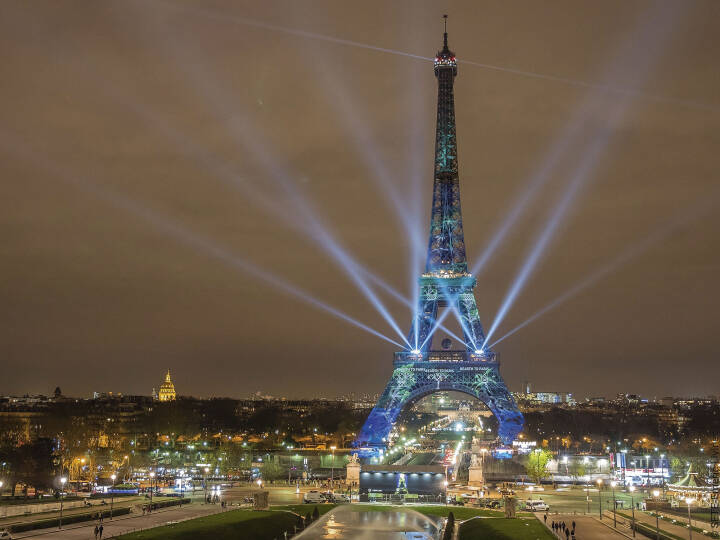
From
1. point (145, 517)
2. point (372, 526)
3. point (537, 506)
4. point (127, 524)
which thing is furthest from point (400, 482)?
point (127, 524)

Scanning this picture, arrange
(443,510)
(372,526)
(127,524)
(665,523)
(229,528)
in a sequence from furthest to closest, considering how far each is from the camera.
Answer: (443,510) < (665,523) < (372,526) < (127,524) < (229,528)

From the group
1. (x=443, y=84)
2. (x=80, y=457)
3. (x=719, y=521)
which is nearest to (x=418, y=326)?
(x=443, y=84)

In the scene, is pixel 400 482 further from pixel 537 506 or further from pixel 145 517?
pixel 145 517

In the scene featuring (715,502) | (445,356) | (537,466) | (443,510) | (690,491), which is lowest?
(443,510)

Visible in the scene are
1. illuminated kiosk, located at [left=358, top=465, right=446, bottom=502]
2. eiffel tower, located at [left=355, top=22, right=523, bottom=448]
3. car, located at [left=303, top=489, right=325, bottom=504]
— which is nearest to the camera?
car, located at [left=303, top=489, right=325, bottom=504]

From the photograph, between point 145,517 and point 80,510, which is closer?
point 145,517

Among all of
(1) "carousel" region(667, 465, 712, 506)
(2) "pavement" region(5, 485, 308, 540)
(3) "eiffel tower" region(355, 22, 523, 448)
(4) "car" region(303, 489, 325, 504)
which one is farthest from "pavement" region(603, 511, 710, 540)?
(3) "eiffel tower" region(355, 22, 523, 448)

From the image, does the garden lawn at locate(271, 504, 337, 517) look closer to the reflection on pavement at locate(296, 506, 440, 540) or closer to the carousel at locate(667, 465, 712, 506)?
the reflection on pavement at locate(296, 506, 440, 540)

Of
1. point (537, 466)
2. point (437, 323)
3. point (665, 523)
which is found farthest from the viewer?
point (437, 323)
